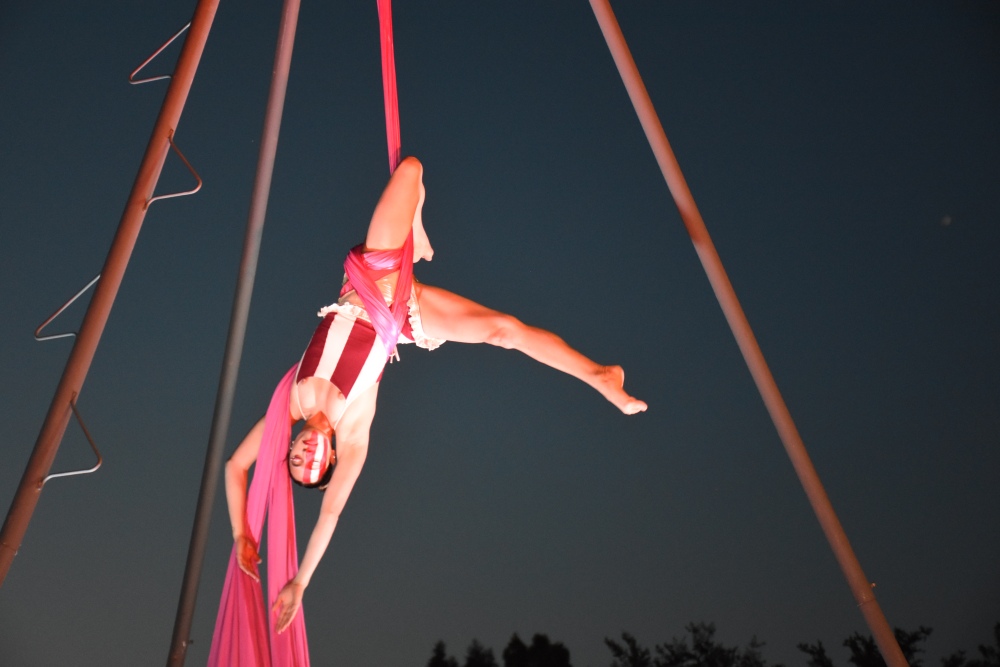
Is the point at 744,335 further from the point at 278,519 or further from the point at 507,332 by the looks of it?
the point at 278,519

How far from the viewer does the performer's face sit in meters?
3.80

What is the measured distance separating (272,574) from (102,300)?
4.60 feet

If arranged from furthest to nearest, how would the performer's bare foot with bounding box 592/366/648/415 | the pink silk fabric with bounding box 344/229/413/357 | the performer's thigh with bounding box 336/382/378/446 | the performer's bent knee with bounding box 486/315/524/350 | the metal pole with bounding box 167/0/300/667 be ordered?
the metal pole with bounding box 167/0/300/667 < the performer's thigh with bounding box 336/382/378/446 < the performer's bent knee with bounding box 486/315/524/350 < the pink silk fabric with bounding box 344/229/413/357 < the performer's bare foot with bounding box 592/366/648/415

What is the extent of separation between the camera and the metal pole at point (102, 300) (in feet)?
11.3

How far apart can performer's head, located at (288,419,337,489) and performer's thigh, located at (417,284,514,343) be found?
2.26 feet

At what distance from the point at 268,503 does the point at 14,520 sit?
3.55 feet

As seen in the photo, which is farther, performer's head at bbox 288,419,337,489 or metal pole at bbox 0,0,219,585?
performer's head at bbox 288,419,337,489

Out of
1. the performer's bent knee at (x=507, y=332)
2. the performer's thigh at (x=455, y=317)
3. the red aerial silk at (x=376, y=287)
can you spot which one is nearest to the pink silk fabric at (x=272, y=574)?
the red aerial silk at (x=376, y=287)

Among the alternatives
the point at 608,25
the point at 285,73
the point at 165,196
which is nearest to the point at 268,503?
the point at 165,196

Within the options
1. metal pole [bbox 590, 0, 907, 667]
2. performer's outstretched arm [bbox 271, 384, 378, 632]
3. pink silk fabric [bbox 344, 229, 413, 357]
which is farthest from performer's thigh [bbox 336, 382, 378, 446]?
metal pole [bbox 590, 0, 907, 667]

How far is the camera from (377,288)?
388cm

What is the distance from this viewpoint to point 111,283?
3.72 m

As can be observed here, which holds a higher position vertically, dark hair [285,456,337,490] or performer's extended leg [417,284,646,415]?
performer's extended leg [417,284,646,415]

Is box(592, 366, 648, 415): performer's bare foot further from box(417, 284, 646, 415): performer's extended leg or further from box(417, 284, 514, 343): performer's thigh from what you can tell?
box(417, 284, 514, 343): performer's thigh
